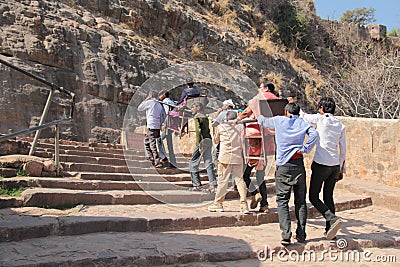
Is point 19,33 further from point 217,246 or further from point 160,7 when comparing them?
point 217,246

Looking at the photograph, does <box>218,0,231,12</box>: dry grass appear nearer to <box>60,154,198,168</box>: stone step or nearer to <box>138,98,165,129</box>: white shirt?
<box>60,154,198,168</box>: stone step

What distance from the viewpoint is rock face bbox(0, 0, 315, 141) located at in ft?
40.4

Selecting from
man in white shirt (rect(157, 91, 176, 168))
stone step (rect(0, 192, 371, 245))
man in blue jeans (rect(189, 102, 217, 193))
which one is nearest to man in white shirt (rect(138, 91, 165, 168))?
man in white shirt (rect(157, 91, 176, 168))

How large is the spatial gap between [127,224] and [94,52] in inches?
434

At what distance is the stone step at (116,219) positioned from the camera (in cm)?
401

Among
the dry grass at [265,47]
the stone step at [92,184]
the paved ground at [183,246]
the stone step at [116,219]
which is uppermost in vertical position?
the dry grass at [265,47]

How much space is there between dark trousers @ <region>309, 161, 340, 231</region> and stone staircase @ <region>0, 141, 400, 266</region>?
1.09 ft

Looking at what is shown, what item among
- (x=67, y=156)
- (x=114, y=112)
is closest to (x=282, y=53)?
(x=114, y=112)

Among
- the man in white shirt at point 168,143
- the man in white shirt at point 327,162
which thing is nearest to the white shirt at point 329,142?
the man in white shirt at point 327,162

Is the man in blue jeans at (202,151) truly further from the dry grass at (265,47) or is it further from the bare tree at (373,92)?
the dry grass at (265,47)

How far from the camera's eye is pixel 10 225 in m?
3.88

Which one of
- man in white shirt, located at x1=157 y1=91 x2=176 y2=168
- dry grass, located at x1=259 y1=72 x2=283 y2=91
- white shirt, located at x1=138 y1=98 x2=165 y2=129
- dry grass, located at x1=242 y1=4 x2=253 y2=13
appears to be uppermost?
dry grass, located at x1=242 y1=4 x2=253 y2=13

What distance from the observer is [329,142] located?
4.78m

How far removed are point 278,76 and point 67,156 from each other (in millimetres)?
16594
